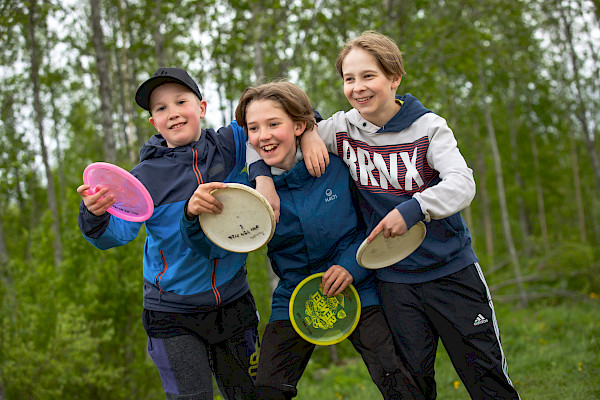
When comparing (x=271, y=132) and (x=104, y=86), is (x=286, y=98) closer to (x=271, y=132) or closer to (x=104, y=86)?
(x=271, y=132)

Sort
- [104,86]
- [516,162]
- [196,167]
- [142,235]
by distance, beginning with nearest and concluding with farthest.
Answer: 1. [196,167]
2. [142,235]
3. [104,86]
4. [516,162]

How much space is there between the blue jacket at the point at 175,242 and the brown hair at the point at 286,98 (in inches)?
16.0

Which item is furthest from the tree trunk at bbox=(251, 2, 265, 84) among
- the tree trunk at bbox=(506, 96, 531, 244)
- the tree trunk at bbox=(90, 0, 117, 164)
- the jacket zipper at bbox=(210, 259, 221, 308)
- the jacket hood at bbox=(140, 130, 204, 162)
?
the tree trunk at bbox=(506, 96, 531, 244)

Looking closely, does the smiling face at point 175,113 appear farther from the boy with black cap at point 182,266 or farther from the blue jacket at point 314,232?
the blue jacket at point 314,232

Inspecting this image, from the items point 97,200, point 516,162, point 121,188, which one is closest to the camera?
point 97,200

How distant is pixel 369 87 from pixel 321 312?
4.37 feet

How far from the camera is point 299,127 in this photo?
9.88 ft

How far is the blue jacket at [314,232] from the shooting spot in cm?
284

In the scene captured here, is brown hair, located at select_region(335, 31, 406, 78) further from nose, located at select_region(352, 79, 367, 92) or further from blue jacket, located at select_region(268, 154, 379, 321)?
blue jacket, located at select_region(268, 154, 379, 321)

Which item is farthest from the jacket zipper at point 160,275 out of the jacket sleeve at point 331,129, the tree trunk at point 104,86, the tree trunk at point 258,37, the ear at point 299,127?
the tree trunk at point 258,37

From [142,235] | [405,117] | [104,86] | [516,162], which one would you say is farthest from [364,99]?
[516,162]

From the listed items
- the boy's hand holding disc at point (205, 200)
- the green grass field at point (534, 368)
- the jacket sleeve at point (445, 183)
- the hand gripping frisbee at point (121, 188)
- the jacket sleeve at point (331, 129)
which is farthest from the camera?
the green grass field at point (534, 368)

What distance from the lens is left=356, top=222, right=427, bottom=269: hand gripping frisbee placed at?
2723 millimetres

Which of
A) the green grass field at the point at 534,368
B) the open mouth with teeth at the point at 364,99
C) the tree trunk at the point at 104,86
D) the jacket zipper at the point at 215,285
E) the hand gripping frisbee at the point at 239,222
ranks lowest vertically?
the green grass field at the point at 534,368
